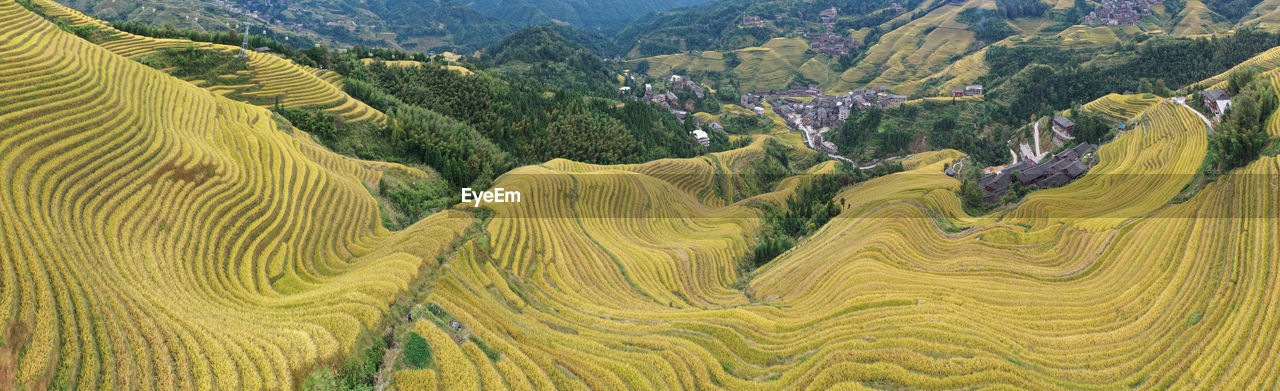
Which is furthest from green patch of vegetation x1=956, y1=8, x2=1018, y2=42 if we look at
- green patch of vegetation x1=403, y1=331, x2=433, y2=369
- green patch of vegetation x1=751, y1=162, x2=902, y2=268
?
green patch of vegetation x1=403, y1=331, x2=433, y2=369

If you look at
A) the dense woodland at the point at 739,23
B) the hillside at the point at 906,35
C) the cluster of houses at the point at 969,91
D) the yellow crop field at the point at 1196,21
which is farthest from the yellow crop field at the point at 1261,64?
the dense woodland at the point at 739,23

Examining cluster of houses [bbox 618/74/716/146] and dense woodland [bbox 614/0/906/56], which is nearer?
cluster of houses [bbox 618/74/716/146]

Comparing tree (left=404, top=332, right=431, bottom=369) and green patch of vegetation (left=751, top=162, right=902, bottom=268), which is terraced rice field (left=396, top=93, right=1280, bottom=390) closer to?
tree (left=404, top=332, right=431, bottom=369)

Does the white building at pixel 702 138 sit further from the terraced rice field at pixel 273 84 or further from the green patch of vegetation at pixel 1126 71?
the green patch of vegetation at pixel 1126 71

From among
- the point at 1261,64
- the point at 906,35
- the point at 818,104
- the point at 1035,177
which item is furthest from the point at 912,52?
the point at 1035,177

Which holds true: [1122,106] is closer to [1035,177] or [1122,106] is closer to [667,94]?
[1035,177]

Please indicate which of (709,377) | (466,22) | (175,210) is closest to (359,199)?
(175,210)
